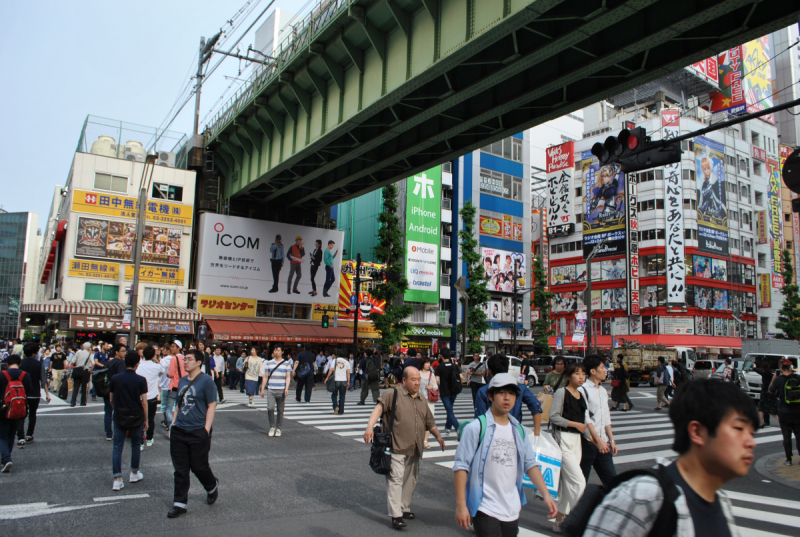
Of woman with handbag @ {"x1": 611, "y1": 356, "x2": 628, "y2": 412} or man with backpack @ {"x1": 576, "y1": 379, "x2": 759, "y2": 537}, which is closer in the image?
man with backpack @ {"x1": 576, "y1": 379, "x2": 759, "y2": 537}

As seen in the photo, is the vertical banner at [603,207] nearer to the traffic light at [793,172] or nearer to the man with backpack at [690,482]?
the traffic light at [793,172]

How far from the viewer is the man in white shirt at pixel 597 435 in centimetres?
580

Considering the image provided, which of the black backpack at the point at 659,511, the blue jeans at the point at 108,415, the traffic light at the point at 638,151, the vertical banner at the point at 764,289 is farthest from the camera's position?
the vertical banner at the point at 764,289

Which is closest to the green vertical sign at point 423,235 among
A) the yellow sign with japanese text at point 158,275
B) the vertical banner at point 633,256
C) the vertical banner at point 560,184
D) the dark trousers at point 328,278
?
the dark trousers at point 328,278

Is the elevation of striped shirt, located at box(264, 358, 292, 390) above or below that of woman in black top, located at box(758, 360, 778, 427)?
above

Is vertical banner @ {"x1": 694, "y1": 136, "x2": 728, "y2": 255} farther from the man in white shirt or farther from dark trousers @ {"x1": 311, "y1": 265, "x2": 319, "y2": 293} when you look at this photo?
the man in white shirt

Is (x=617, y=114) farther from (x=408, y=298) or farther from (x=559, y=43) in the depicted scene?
(x=559, y=43)

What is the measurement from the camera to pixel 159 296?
34.0 m

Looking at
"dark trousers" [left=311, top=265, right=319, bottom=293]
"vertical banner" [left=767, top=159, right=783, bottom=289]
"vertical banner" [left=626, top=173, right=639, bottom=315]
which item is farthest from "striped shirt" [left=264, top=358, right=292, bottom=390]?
"vertical banner" [left=767, top=159, right=783, bottom=289]

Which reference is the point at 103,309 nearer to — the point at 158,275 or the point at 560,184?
the point at 158,275

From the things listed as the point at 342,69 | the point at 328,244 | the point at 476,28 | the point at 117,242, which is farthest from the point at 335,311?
the point at 476,28

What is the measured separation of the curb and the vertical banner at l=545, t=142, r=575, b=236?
2094 inches

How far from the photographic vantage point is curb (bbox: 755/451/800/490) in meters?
8.49

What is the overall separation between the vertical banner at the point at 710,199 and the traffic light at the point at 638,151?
52.1 meters
